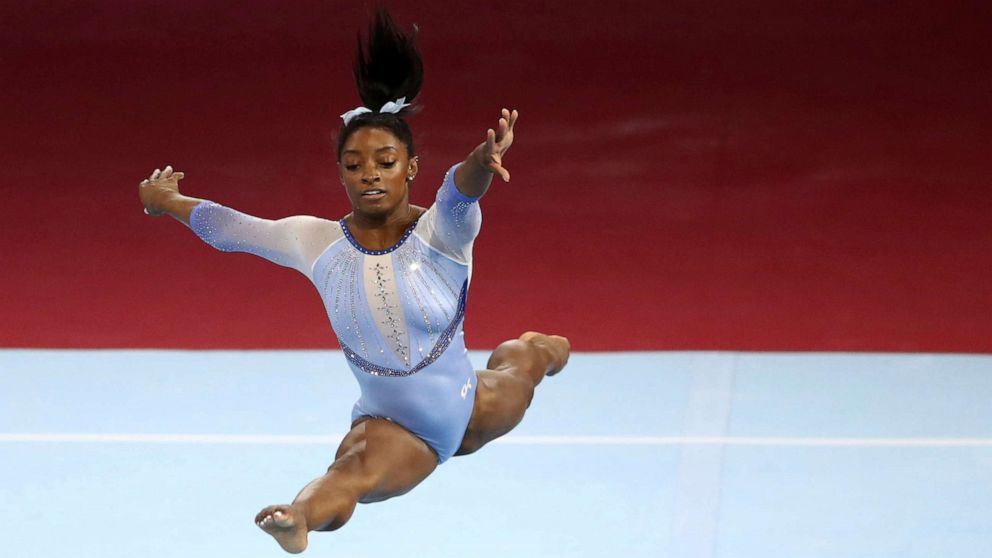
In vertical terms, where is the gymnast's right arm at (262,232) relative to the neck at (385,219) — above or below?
below

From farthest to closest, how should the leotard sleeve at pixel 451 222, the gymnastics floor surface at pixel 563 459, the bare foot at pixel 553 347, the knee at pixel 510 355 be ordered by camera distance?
1. the gymnastics floor surface at pixel 563 459
2. the bare foot at pixel 553 347
3. the knee at pixel 510 355
4. the leotard sleeve at pixel 451 222

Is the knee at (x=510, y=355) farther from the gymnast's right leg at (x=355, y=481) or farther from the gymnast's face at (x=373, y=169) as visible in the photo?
the gymnast's face at (x=373, y=169)

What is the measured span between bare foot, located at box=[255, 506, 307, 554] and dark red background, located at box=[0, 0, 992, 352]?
2.71 metres

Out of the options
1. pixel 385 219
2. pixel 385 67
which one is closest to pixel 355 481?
pixel 385 219

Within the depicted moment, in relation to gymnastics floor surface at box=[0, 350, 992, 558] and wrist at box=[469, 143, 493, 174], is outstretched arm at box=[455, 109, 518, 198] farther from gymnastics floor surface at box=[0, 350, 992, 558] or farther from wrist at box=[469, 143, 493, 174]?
gymnastics floor surface at box=[0, 350, 992, 558]

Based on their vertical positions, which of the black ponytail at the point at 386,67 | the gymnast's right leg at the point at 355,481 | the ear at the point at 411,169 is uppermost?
the black ponytail at the point at 386,67

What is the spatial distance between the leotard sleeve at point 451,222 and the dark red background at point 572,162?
2391 mm

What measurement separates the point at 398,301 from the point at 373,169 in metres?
0.27

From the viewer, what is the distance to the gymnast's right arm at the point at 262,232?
3.14 metres

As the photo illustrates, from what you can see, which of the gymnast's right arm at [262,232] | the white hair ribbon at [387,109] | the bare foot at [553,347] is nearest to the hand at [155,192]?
the gymnast's right arm at [262,232]

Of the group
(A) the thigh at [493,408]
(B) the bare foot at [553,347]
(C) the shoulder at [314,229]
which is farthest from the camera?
(B) the bare foot at [553,347]

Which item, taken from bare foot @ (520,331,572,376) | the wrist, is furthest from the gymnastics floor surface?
the wrist

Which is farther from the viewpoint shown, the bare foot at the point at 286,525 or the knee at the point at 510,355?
the knee at the point at 510,355

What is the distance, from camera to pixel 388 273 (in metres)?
3.07
